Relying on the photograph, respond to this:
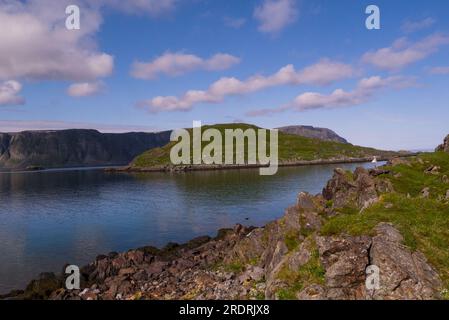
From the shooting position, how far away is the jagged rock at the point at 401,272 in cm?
2075

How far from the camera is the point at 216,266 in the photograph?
139 ft

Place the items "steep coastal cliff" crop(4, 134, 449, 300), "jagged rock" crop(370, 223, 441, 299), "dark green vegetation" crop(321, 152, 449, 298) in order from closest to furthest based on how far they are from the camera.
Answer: "jagged rock" crop(370, 223, 441, 299) < "steep coastal cliff" crop(4, 134, 449, 300) < "dark green vegetation" crop(321, 152, 449, 298)

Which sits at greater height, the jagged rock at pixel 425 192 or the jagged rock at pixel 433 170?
the jagged rock at pixel 433 170

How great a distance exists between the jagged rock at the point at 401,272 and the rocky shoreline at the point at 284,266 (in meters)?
0.05

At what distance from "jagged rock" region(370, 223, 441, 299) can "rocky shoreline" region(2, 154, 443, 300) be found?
0.05m

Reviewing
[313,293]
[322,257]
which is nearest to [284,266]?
[322,257]

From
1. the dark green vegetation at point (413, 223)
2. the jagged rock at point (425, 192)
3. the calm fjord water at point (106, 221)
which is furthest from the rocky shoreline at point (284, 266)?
the calm fjord water at point (106, 221)

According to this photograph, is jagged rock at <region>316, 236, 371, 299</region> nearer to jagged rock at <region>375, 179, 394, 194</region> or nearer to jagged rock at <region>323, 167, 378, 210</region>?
jagged rock at <region>323, 167, 378, 210</region>

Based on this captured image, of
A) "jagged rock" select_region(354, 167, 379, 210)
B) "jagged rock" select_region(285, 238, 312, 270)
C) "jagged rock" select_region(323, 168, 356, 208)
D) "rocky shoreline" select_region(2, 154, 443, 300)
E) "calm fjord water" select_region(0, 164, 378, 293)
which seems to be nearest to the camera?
"rocky shoreline" select_region(2, 154, 443, 300)

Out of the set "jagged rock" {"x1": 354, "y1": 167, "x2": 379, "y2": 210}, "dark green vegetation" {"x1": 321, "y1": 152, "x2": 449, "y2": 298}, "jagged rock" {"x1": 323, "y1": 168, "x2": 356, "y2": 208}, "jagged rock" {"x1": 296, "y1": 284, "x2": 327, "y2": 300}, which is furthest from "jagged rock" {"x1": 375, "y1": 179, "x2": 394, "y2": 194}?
"jagged rock" {"x1": 296, "y1": 284, "x2": 327, "y2": 300}

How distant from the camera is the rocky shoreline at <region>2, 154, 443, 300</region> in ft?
72.5

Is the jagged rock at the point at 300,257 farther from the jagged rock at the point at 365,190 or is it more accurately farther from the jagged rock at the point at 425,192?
the jagged rock at the point at 425,192

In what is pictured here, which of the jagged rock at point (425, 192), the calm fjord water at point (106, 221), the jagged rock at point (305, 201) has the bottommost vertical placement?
the calm fjord water at point (106, 221)

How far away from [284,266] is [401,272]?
808cm
